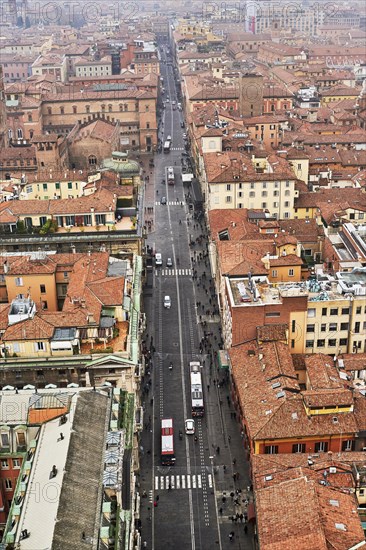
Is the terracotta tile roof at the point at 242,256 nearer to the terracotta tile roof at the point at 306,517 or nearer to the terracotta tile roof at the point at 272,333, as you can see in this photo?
the terracotta tile roof at the point at 272,333

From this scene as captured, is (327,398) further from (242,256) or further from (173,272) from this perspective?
(173,272)

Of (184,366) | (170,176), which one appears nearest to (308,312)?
(184,366)

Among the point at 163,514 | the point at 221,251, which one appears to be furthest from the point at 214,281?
the point at 163,514

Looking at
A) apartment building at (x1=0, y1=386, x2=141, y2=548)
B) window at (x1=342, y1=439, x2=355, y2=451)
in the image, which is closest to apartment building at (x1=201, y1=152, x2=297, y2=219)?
window at (x1=342, y1=439, x2=355, y2=451)

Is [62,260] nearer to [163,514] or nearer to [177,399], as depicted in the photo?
[177,399]

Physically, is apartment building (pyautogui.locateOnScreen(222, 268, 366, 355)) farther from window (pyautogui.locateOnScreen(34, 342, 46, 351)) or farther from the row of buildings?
window (pyautogui.locateOnScreen(34, 342, 46, 351))

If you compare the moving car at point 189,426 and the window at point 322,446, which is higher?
the window at point 322,446

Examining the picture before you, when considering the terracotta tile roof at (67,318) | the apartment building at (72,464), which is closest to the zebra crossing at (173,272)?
the terracotta tile roof at (67,318)
